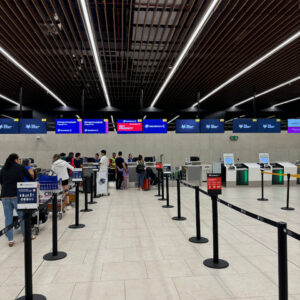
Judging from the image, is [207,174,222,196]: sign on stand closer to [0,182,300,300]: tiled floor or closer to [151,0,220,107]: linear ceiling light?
[0,182,300,300]: tiled floor

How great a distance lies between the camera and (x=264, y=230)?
4723mm

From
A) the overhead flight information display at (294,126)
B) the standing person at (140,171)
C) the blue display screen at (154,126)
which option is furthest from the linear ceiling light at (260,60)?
the standing person at (140,171)

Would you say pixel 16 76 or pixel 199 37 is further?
pixel 16 76

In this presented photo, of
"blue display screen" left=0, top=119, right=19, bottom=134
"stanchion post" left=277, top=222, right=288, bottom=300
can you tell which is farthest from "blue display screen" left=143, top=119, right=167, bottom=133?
"stanchion post" left=277, top=222, right=288, bottom=300

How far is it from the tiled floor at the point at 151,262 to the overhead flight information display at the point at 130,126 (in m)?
7.23

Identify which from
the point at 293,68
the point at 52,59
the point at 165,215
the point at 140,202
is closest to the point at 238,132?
the point at 293,68

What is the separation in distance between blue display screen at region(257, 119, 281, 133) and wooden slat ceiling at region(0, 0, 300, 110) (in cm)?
171

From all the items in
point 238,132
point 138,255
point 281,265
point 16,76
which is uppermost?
point 16,76

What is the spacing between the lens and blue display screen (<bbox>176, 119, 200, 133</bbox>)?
12.7 meters

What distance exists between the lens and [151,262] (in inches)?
135

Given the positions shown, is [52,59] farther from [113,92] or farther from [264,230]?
[264,230]

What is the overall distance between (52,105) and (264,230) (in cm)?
1562

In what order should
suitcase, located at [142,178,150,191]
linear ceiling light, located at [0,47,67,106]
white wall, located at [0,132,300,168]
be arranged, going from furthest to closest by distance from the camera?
white wall, located at [0,132,300,168], suitcase, located at [142,178,150,191], linear ceiling light, located at [0,47,67,106]

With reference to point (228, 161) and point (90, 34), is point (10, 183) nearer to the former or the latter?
point (90, 34)
